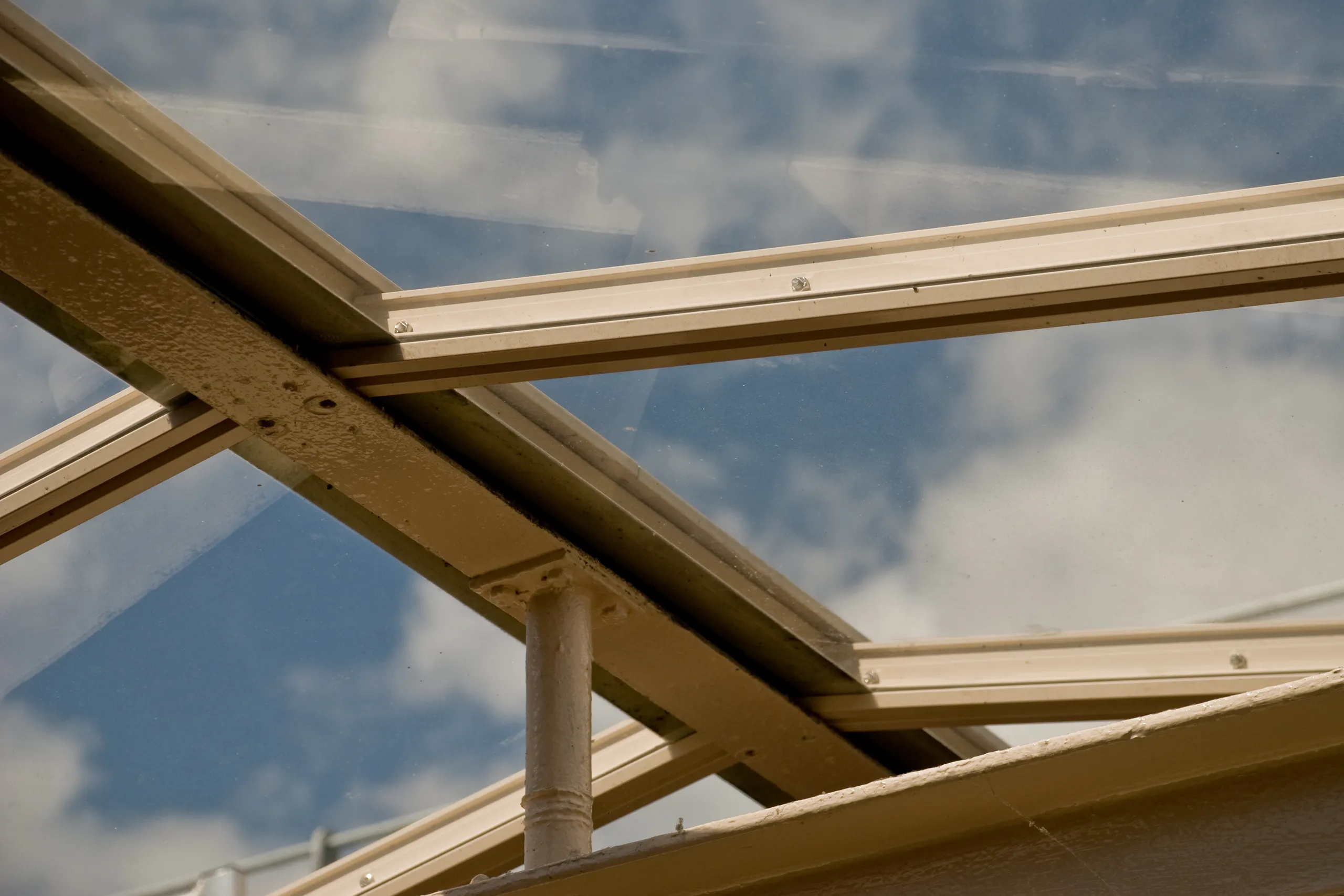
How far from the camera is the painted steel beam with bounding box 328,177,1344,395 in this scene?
228 centimetres

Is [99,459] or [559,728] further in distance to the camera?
[559,728]

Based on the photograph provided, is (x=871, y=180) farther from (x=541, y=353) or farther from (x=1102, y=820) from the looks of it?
(x=1102, y=820)

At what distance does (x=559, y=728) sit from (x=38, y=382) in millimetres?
1242

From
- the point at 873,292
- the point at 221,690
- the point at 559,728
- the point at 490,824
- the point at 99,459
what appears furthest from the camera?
the point at 490,824

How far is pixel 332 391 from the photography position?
8.63 ft

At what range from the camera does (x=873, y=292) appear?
2424 millimetres

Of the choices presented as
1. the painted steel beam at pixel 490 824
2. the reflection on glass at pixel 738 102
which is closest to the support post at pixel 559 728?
the painted steel beam at pixel 490 824

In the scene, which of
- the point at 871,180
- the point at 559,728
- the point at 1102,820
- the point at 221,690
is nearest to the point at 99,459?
the point at 221,690

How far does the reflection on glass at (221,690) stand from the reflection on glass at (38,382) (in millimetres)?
259

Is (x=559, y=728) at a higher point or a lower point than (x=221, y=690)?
lower

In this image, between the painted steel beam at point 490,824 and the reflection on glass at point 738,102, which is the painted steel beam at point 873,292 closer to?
the reflection on glass at point 738,102

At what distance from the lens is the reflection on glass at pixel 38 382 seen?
8.73 feet

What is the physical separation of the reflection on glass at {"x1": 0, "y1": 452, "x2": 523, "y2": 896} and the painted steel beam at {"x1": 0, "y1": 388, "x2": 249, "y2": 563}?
114 mm

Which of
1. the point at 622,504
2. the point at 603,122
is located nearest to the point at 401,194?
the point at 603,122
